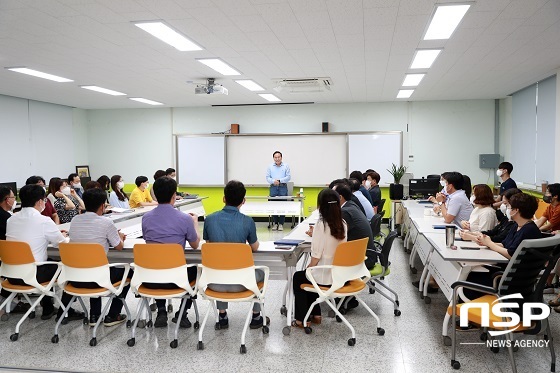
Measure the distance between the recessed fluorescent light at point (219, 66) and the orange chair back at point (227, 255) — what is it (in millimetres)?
3538

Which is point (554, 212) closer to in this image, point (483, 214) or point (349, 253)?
point (483, 214)

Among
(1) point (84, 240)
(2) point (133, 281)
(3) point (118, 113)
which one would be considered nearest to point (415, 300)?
(2) point (133, 281)

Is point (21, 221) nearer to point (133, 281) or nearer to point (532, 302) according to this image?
point (133, 281)

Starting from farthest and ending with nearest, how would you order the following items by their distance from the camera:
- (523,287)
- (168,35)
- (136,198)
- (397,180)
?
1. (397,180)
2. (136,198)
3. (168,35)
4. (523,287)

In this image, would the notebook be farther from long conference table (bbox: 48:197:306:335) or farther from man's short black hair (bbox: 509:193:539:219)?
man's short black hair (bbox: 509:193:539:219)

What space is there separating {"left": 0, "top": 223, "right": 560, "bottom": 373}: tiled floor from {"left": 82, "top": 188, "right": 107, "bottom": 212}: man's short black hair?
1113mm

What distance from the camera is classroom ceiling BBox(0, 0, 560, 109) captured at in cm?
428

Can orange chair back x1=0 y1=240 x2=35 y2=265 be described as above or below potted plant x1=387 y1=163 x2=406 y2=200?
below

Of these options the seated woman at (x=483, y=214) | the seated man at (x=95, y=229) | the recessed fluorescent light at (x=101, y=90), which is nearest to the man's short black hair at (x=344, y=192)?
the seated woman at (x=483, y=214)

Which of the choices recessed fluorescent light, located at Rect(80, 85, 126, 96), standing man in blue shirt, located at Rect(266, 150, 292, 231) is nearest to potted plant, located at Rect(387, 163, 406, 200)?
standing man in blue shirt, located at Rect(266, 150, 292, 231)

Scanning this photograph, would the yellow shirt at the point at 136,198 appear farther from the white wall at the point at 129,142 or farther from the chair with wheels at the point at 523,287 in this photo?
the chair with wheels at the point at 523,287

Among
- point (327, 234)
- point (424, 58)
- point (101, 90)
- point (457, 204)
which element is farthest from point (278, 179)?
point (327, 234)

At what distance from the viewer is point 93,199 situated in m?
4.10

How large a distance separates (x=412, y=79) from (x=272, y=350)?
5847 millimetres
